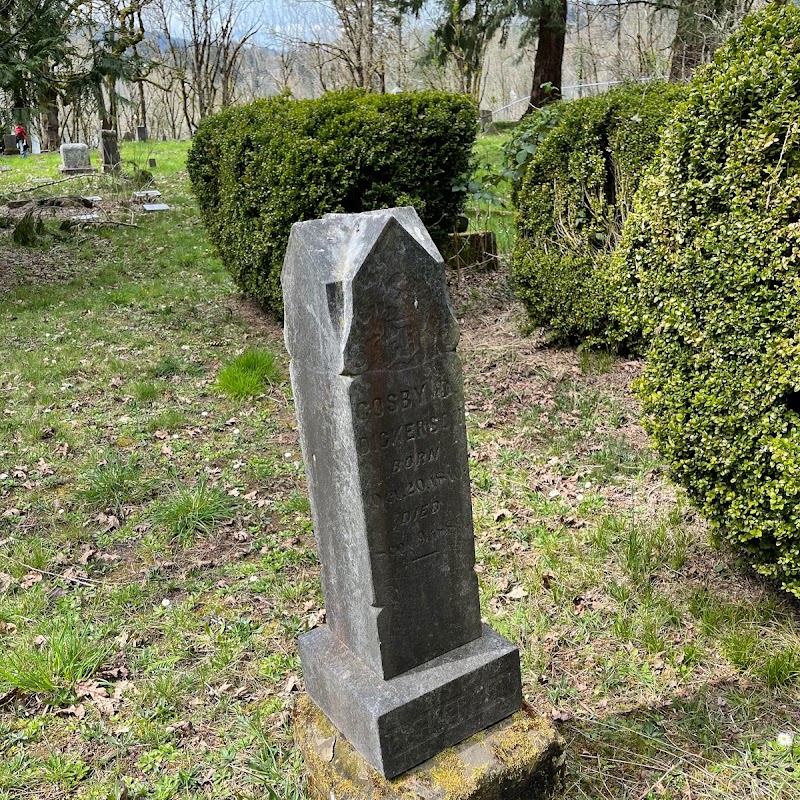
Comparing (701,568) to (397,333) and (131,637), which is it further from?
(131,637)

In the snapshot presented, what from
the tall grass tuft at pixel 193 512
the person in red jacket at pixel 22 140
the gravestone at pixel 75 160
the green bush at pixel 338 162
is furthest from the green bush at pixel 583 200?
the person in red jacket at pixel 22 140

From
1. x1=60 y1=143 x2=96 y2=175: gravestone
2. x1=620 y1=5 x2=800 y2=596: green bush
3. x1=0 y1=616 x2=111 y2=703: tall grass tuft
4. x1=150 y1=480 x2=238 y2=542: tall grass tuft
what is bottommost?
x1=0 y1=616 x2=111 y2=703: tall grass tuft

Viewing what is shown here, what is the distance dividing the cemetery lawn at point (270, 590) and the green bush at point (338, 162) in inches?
64.4

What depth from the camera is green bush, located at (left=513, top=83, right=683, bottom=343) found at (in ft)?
20.3

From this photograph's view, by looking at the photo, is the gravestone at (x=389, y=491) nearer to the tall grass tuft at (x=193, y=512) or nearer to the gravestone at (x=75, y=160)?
the tall grass tuft at (x=193, y=512)

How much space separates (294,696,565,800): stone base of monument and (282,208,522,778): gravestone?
46mm

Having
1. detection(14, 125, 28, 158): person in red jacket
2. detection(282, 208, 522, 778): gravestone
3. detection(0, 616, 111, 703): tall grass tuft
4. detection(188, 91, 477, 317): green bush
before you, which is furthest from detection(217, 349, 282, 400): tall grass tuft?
detection(14, 125, 28, 158): person in red jacket

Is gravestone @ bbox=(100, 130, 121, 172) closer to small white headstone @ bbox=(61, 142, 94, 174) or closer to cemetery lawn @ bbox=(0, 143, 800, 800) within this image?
small white headstone @ bbox=(61, 142, 94, 174)

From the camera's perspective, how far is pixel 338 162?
699 centimetres

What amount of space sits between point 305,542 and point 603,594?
1793mm

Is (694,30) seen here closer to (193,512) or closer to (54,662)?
(193,512)

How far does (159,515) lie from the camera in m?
4.62

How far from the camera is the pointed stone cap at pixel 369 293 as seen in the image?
2109 mm

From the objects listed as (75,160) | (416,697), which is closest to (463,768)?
(416,697)
